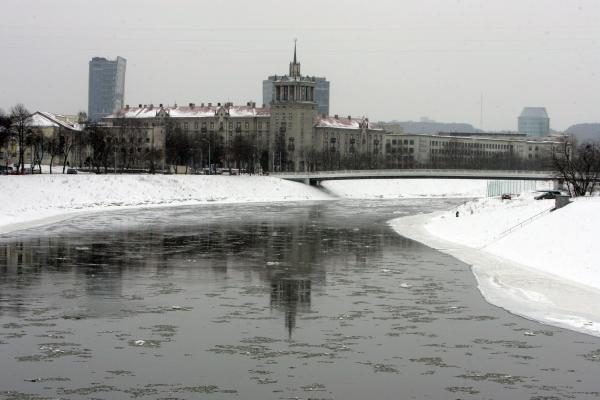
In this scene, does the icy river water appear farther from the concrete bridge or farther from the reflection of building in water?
the concrete bridge

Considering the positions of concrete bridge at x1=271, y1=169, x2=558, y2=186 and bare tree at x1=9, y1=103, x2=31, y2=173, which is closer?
bare tree at x1=9, y1=103, x2=31, y2=173

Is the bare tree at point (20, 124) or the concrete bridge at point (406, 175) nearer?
the bare tree at point (20, 124)

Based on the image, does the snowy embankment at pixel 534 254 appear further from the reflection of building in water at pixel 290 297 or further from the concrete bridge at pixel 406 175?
the concrete bridge at pixel 406 175

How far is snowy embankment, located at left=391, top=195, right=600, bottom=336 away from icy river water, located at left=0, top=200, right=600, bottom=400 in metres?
1.13

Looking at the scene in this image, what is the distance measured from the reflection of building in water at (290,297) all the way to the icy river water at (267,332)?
7cm

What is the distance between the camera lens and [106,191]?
295 ft

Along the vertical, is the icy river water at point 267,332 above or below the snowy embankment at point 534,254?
below

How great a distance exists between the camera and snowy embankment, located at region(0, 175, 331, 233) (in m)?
71.8

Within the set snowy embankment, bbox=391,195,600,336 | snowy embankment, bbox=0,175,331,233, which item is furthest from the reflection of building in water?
snowy embankment, bbox=0,175,331,233

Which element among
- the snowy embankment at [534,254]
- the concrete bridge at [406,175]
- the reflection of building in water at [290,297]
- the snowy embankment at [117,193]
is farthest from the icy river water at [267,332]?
the concrete bridge at [406,175]

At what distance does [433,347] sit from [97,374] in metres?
7.93

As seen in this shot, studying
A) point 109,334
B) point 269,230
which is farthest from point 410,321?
point 269,230

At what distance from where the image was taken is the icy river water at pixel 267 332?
1731 centimetres

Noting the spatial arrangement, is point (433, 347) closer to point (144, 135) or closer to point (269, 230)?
point (269, 230)
